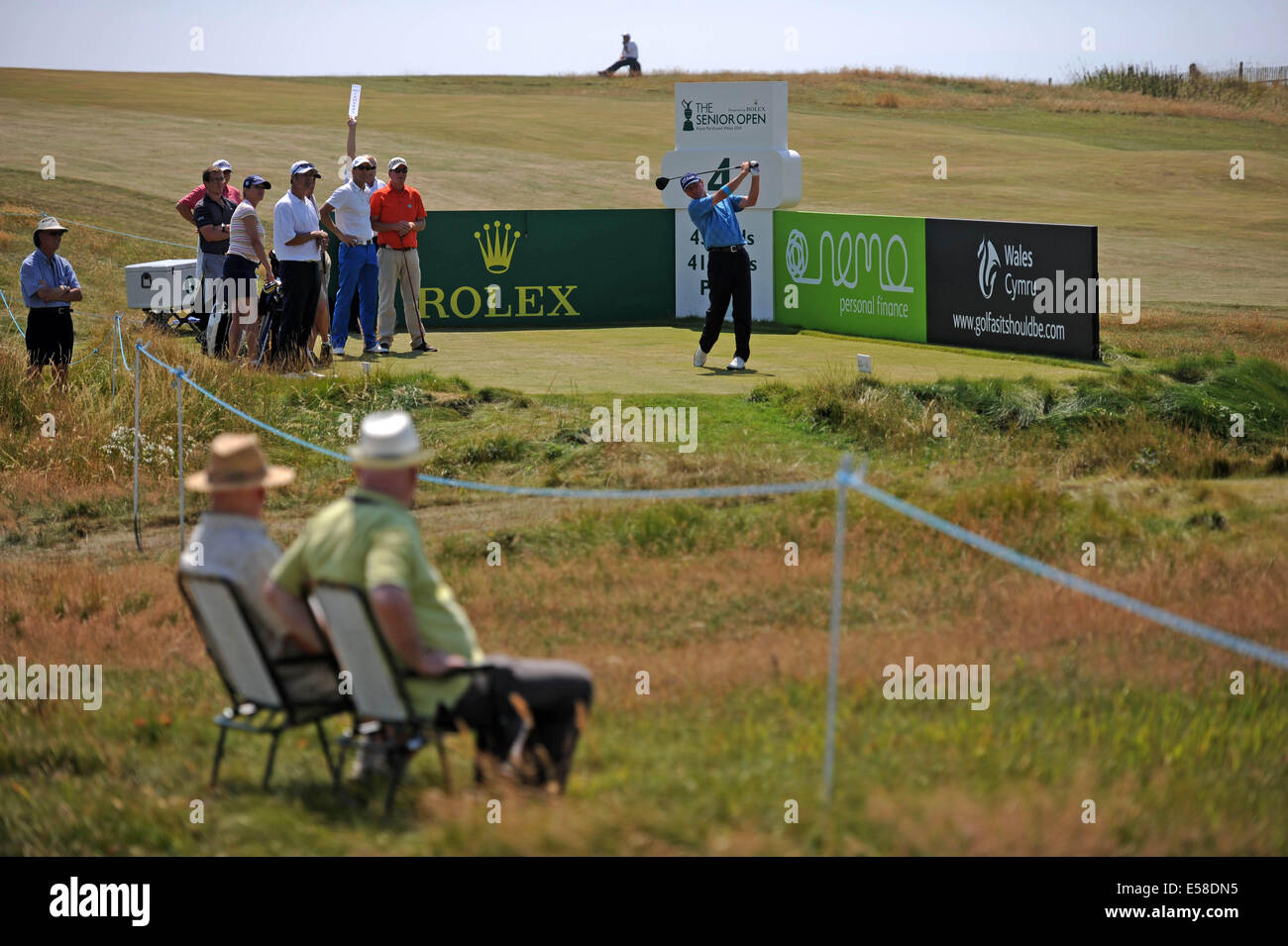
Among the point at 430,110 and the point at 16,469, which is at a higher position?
the point at 430,110

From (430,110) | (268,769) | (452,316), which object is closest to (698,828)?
(268,769)

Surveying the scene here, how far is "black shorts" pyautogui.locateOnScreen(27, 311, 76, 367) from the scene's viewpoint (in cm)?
1477

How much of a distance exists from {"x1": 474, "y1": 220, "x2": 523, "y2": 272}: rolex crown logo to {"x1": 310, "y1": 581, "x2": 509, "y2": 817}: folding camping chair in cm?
1670

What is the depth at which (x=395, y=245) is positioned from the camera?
61.9 feet

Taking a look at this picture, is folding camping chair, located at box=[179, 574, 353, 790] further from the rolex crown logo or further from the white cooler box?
the rolex crown logo

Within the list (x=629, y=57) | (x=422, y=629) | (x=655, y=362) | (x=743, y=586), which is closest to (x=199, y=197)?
(x=655, y=362)

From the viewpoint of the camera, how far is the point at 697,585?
969 centimetres

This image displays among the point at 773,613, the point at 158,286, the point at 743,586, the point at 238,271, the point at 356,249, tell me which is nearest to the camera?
the point at 773,613

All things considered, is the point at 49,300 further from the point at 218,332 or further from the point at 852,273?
the point at 852,273

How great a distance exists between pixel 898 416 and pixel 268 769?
8551 millimetres

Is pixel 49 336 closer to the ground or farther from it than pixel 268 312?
closer to the ground

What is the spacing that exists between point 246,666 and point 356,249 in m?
12.3
